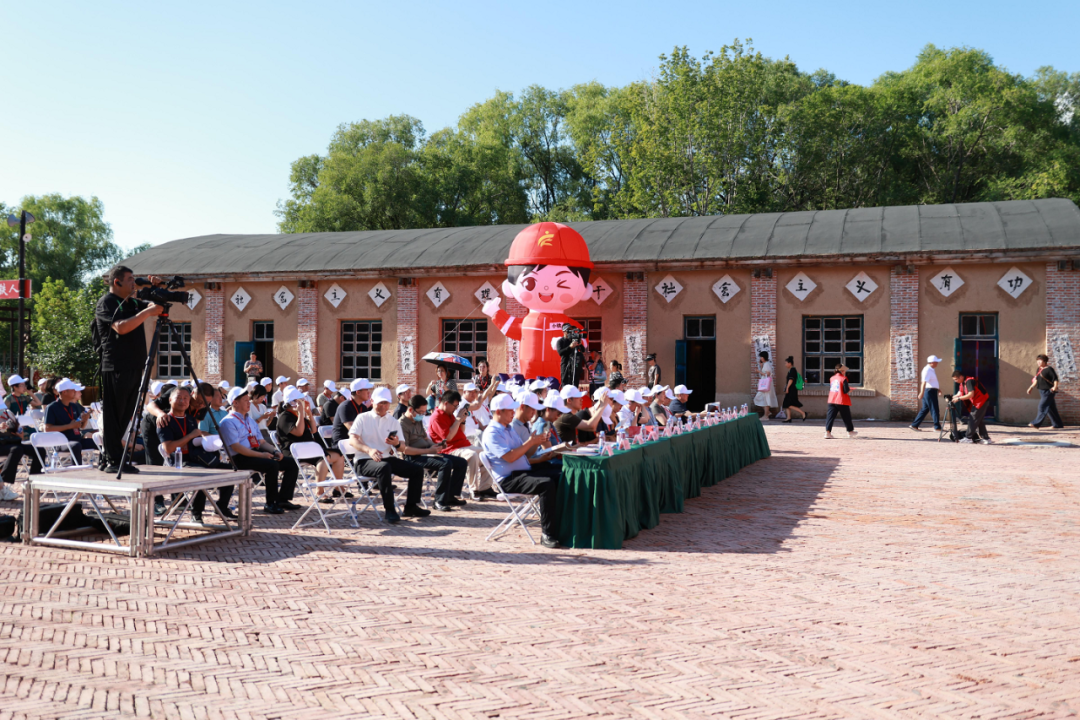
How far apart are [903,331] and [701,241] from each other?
5.23 metres

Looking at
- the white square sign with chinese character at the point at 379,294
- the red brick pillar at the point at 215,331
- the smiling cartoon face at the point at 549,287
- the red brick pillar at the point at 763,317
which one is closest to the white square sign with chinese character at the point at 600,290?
the red brick pillar at the point at 763,317

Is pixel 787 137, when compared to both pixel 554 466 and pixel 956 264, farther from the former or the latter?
pixel 554 466

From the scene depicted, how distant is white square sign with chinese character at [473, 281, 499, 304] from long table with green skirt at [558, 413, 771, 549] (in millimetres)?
12331

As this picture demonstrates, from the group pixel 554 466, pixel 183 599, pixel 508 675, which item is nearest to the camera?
pixel 508 675

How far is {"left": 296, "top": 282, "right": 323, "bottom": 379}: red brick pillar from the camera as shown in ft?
80.8

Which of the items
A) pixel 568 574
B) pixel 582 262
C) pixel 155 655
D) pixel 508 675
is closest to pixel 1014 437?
pixel 582 262

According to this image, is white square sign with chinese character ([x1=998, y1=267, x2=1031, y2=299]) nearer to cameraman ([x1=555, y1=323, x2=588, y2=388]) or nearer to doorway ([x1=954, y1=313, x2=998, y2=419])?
doorway ([x1=954, y1=313, x2=998, y2=419])

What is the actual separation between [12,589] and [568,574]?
407 centimetres

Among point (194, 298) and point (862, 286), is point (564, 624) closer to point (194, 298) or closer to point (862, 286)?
point (862, 286)

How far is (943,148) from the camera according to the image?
4050 cm

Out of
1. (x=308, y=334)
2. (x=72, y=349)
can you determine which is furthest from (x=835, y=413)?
(x=72, y=349)

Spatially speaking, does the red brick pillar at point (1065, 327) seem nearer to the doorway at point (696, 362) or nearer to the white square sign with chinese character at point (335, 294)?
the doorway at point (696, 362)

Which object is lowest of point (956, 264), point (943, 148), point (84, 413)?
point (84, 413)

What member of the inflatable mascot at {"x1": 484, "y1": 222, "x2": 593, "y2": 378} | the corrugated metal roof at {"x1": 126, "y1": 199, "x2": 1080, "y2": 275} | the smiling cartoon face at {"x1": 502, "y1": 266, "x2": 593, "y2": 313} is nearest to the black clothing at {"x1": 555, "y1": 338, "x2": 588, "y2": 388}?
the inflatable mascot at {"x1": 484, "y1": 222, "x2": 593, "y2": 378}
